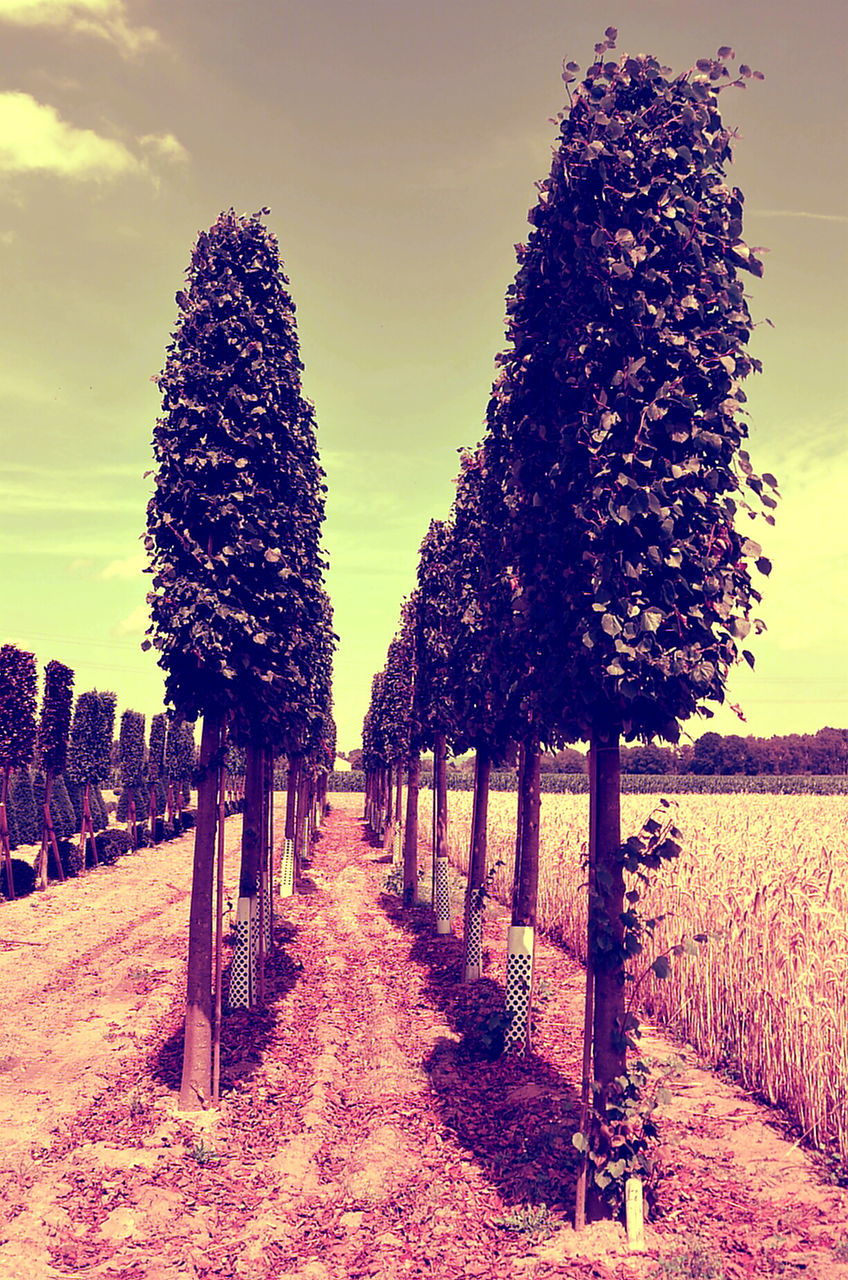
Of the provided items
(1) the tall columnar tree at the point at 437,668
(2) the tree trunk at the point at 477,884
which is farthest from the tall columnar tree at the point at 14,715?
(2) the tree trunk at the point at 477,884

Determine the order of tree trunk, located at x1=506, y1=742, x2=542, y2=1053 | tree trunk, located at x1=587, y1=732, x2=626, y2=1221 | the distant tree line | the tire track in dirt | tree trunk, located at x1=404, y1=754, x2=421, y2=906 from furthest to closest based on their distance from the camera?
the distant tree line → tree trunk, located at x1=404, y1=754, x2=421, y2=906 → tree trunk, located at x1=506, y1=742, x2=542, y2=1053 → the tire track in dirt → tree trunk, located at x1=587, y1=732, x2=626, y2=1221

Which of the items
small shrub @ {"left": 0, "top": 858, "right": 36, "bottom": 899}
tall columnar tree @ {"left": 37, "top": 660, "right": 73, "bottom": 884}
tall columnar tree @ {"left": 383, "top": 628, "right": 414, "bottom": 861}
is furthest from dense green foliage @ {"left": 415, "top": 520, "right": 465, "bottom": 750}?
tall columnar tree @ {"left": 37, "top": 660, "right": 73, "bottom": 884}

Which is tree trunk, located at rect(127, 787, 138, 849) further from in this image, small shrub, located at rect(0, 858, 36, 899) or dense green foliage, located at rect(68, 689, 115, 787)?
small shrub, located at rect(0, 858, 36, 899)

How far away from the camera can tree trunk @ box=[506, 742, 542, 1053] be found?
1100 cm

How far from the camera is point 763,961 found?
10.9m

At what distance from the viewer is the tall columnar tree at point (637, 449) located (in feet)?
22.4

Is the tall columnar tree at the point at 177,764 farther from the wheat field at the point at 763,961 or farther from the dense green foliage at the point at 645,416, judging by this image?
the dense green foliage at the point at 645,416

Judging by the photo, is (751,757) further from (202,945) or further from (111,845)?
(202,945)

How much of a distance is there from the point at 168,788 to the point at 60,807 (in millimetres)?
17395

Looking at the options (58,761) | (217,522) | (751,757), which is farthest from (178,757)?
(751,757)

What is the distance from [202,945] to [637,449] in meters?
7.17

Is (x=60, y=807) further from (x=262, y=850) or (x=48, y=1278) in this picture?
(x=48, y=1278)

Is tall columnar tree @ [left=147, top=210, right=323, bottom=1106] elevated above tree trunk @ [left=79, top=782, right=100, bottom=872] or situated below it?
above

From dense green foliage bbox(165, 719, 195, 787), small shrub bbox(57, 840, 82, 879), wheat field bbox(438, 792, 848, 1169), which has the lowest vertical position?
small shrub bbox(57, 840, 82, 879)
